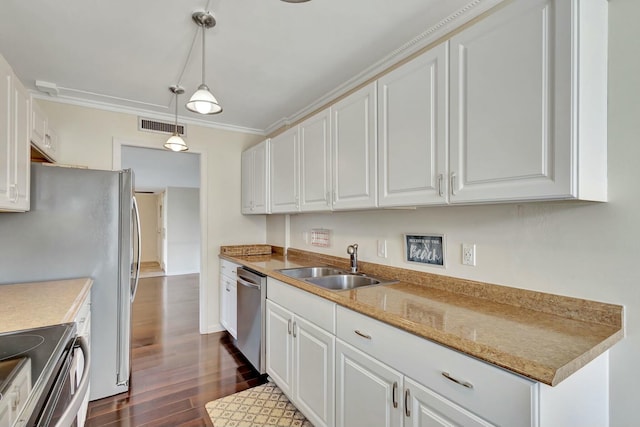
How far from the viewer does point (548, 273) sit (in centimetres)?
138

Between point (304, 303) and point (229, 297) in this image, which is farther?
point (229, 297)

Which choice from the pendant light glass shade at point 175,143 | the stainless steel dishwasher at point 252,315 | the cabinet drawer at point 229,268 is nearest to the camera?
the stainless steel dishwasher at point 252,315

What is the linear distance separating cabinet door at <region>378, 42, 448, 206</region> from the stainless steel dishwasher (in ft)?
4.37

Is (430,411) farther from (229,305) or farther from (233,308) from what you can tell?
(229,305)

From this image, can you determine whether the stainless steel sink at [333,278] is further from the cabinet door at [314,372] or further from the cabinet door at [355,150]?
the cabinet door at [355,150]

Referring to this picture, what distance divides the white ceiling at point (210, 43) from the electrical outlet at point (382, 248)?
4.38ft

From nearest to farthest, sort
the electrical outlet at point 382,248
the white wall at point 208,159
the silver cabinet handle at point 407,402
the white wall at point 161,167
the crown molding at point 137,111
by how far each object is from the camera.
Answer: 1. the silver cabinet handle at point 407,402
2. the electrical outlet at point 382,248
3. the crown molding at point 137,111
4. the white wall at point 208,159
5. the white wall at point 161,167

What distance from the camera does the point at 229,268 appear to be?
134 inches

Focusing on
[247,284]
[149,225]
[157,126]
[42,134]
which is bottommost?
[247,284]

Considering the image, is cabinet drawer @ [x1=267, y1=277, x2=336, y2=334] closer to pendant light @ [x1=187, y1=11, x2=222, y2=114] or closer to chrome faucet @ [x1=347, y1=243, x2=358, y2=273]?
chrome faucet @ [x1=347, y1=243, x2=358, y2=273]

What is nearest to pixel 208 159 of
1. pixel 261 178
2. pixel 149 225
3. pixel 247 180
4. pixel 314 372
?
pixel 247 180

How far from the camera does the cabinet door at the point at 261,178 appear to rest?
10.9 feet

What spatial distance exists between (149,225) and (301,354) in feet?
30.1

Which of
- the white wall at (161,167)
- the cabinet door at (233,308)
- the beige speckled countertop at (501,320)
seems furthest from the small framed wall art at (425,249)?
the white wall at (161,167)
